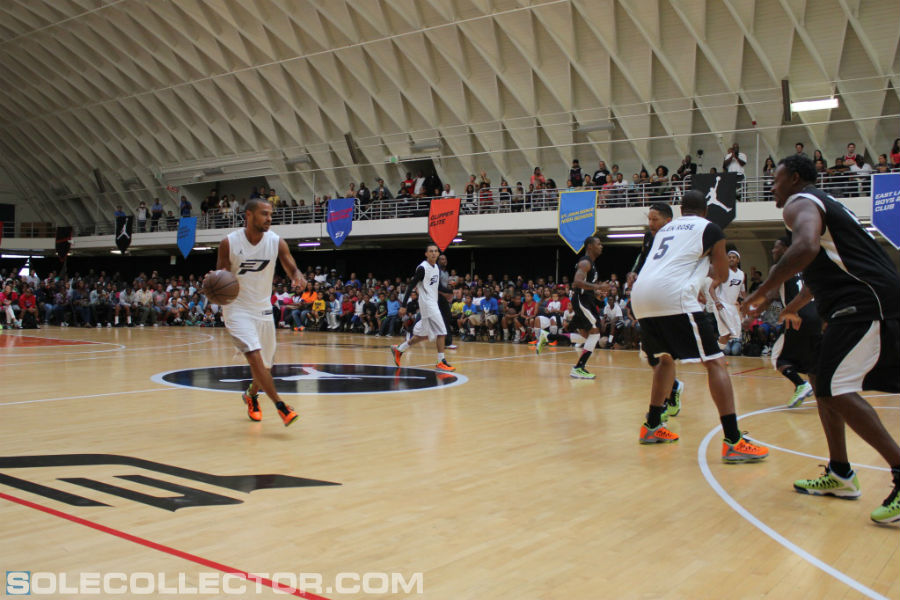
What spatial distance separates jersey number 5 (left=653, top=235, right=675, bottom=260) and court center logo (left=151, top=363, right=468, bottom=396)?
386cm

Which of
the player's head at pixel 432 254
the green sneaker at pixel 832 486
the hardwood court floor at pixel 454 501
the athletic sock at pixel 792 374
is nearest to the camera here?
the hardwood court floor at pixel 454 501

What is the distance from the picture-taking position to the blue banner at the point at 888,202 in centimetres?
1571

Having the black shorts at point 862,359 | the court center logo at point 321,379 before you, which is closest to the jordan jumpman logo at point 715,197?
the court center logo at point 321,379

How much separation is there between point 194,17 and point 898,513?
95.8ft

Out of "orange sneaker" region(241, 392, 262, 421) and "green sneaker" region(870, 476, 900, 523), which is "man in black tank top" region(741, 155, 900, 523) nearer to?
"green sneaker" region(870, 476, 900, 523)

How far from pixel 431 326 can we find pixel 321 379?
2.25m

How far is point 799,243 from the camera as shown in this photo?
3643mm

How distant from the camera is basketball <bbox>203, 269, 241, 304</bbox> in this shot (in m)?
5.74

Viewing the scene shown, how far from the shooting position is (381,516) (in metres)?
3.55

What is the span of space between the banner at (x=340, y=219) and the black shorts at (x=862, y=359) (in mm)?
21864

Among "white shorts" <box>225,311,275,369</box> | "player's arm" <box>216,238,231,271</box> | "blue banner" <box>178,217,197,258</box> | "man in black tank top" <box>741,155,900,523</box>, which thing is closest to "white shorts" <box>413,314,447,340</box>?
"white shorts" <box>225,311,275,369</box>

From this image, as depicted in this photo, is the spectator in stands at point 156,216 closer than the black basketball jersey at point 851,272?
No

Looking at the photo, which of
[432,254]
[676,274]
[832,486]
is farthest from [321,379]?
[832,486]

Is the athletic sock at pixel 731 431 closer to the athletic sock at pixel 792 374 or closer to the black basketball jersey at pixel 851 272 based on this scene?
the black basketball jersey at pixel 851 272
